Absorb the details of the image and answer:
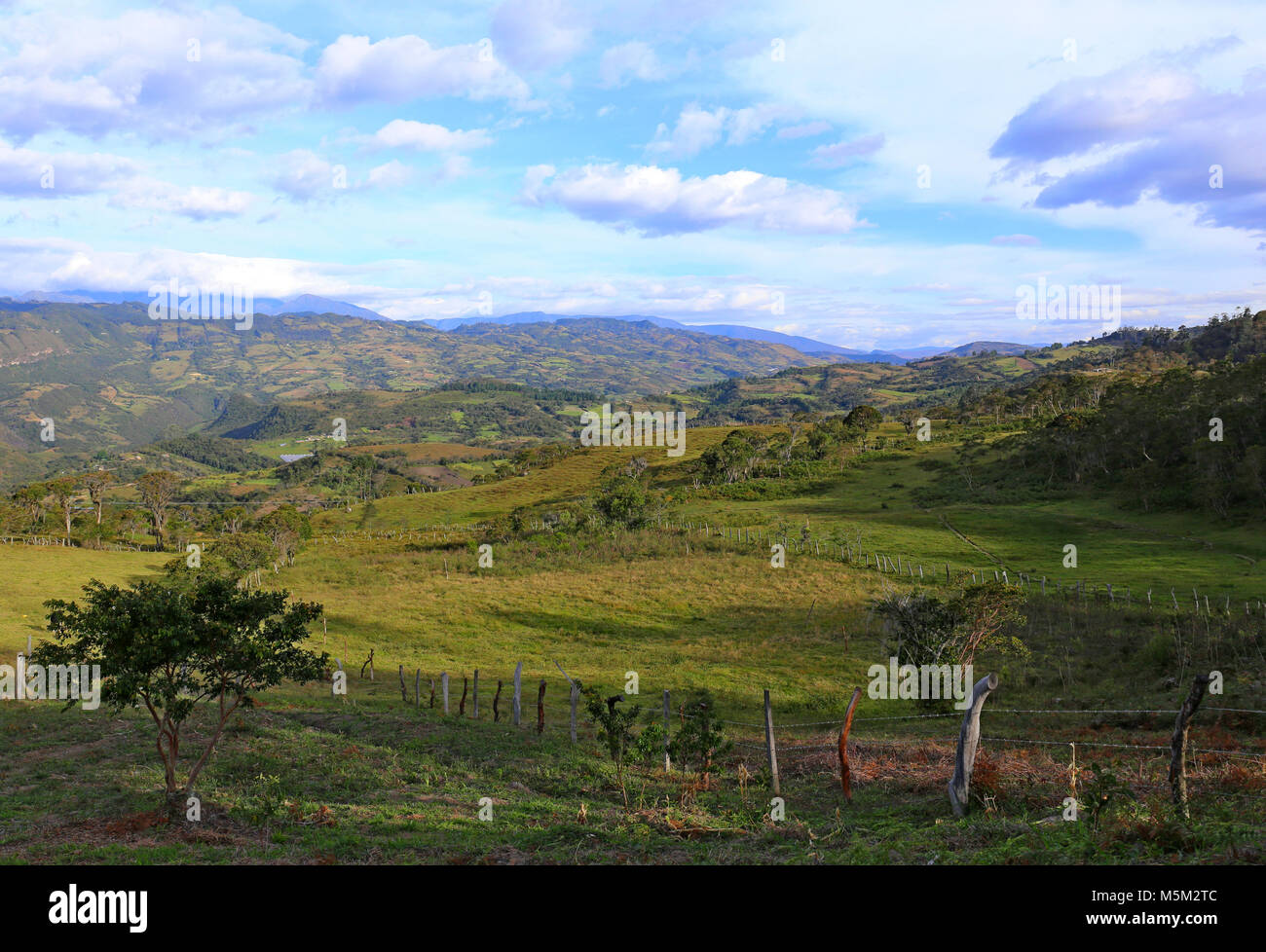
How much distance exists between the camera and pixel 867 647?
3119cm

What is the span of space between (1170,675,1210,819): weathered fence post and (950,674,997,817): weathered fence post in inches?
93.0

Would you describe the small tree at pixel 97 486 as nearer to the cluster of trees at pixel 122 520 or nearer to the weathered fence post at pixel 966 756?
the cluster of trees at pixel 122 520

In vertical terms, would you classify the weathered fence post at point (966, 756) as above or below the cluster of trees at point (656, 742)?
above

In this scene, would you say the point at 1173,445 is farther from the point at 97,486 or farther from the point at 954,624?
the point at 97,486

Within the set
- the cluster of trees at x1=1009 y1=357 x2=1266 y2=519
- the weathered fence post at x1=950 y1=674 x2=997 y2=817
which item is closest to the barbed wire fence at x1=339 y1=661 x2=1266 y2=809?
the weathered fence post at x1=950 y1=674 x2=997 y2=817

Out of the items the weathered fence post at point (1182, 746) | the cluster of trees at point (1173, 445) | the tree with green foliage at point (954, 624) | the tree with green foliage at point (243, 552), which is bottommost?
the tree with green foliage at point (243, 552)

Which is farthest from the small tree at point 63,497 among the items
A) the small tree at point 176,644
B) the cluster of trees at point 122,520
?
the small tree at point 176,644

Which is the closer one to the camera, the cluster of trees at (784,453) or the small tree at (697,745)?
the small tree at (697,745)

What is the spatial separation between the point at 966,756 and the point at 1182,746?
9.47ft

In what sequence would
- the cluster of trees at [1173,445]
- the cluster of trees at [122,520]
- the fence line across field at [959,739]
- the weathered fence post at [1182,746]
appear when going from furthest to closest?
the cluster of trees at [122,520]
the cluster of trees at [1173,445]
the fence line across field at [959,739]
the weathered fence post at [1182,746]

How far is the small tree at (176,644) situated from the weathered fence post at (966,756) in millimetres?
11176

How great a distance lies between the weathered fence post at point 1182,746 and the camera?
31.0ft

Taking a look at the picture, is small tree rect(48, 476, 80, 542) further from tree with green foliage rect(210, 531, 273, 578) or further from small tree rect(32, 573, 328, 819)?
small tree rect(32, 573, 328, 819)
